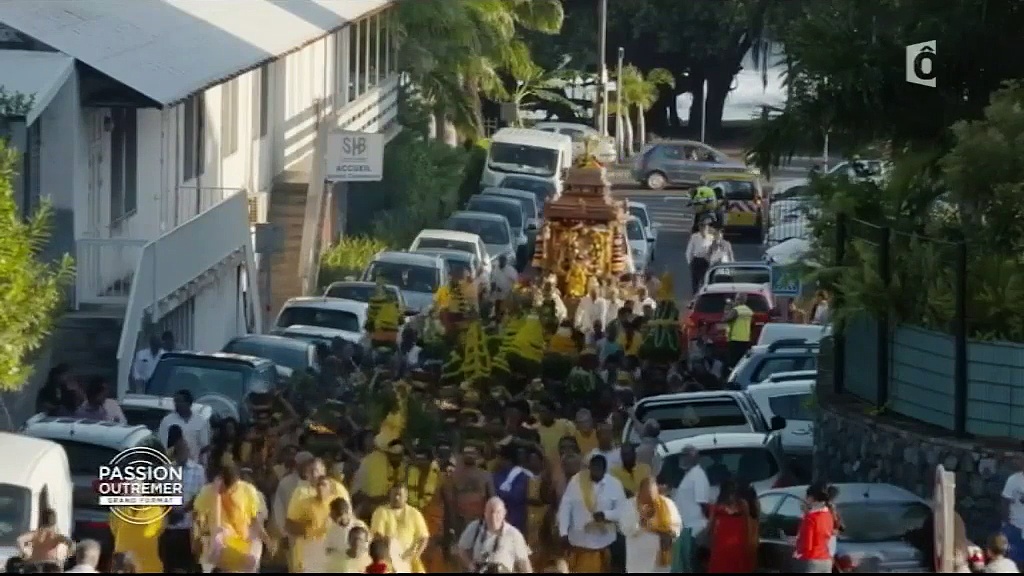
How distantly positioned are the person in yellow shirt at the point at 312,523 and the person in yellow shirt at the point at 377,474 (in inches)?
49.2

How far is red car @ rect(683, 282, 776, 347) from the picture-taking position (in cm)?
2908

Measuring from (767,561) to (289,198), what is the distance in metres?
24.9

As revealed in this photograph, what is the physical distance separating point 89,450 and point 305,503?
2.19 meters

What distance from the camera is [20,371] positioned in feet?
55.7

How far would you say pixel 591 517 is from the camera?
15.5m

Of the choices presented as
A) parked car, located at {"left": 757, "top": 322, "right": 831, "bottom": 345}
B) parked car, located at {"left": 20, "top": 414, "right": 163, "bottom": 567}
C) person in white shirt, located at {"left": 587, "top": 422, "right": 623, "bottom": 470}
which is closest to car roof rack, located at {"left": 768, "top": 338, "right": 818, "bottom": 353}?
parked car, located at {"left": 757, "top": 322, "right": 831, "bottom": 345}

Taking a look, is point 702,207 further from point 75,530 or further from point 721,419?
point 75,530

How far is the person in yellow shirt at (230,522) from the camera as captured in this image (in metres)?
14.6

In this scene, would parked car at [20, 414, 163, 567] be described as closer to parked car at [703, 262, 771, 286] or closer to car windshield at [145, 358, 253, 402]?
car windshield at [145, 358, 253, 402]

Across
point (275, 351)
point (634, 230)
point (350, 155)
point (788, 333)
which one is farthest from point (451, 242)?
point (275, 351)

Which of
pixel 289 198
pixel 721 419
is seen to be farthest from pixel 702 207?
pixel 721 419

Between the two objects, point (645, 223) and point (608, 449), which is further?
point (645, 223)

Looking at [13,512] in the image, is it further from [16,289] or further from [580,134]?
[580,134]

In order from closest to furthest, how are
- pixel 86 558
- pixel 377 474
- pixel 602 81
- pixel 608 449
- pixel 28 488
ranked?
pixel 86 558 → pixel 28 488 → pixel 377 474 → pixel 608 449 → pixel 602 81
